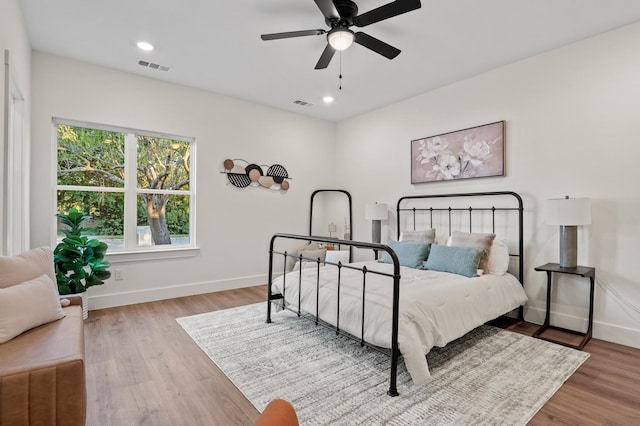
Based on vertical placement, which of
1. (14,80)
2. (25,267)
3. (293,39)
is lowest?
(25,267)

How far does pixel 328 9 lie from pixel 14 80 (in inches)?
97.1

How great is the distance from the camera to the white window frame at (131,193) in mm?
3560

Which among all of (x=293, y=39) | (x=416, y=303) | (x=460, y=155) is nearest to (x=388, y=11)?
(x=293, y=39)

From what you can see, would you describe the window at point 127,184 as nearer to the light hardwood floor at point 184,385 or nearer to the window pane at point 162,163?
the window pane at point 162,163

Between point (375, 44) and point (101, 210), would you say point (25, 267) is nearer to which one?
point (101, 210)

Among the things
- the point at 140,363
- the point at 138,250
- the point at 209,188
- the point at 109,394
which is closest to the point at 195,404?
the point at 109,394

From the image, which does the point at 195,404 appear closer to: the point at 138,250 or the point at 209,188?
the point at 138,250

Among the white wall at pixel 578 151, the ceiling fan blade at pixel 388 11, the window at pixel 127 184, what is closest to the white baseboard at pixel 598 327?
the white wall at pixel 578 151

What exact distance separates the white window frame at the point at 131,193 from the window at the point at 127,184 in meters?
0.01

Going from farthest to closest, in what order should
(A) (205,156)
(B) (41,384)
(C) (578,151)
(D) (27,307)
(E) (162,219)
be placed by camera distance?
(A) (205,156) → (E) (162,219) → (C) (578,151) → (D) (27,307) → (B) (41,384)

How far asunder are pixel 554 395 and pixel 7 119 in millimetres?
4086

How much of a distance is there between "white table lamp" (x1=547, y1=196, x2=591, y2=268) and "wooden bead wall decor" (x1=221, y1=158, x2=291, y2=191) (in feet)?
11.6

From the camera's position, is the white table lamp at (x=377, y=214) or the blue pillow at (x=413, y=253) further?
the white table lamp at (x=377, y=214)

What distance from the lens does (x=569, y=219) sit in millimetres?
2814
